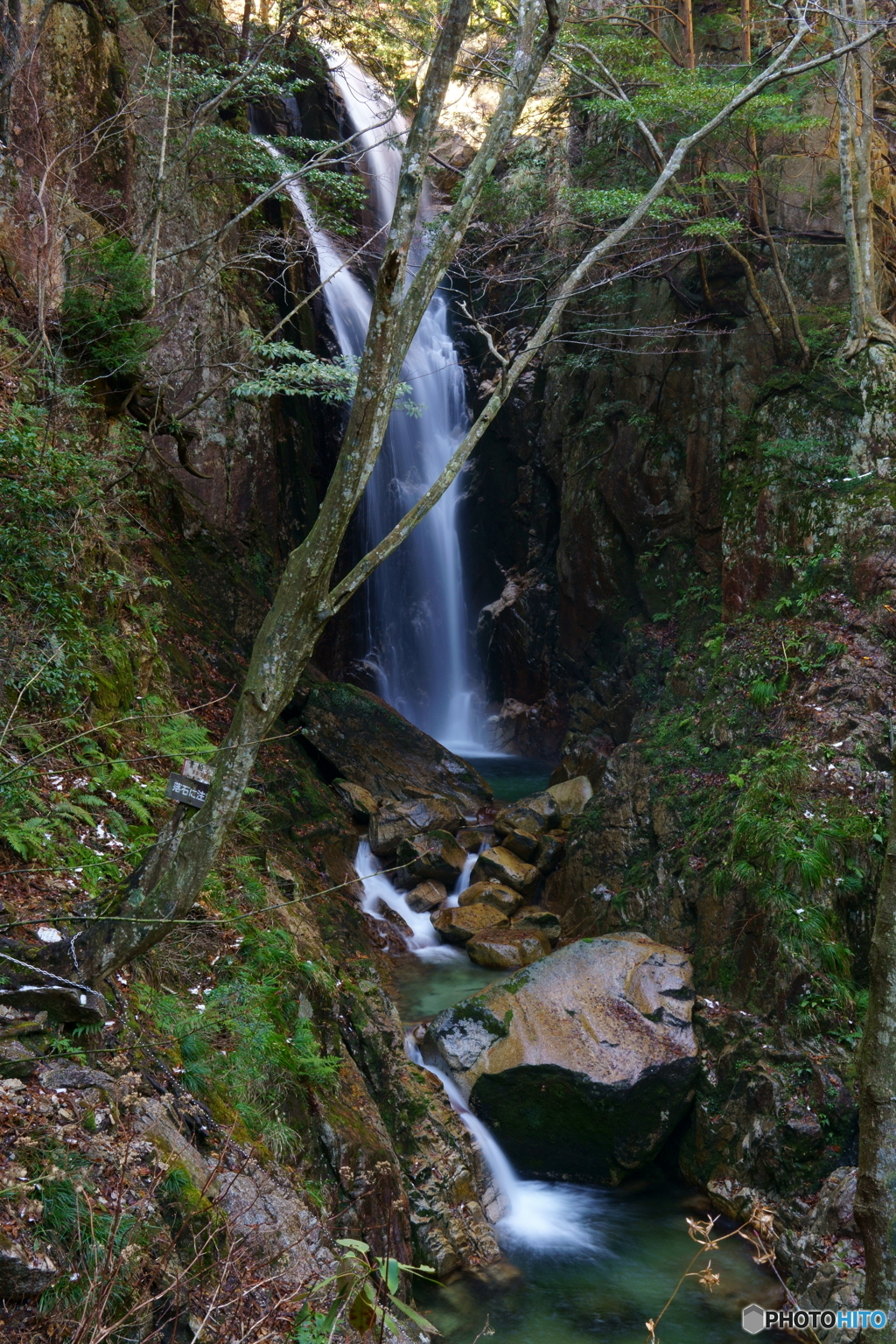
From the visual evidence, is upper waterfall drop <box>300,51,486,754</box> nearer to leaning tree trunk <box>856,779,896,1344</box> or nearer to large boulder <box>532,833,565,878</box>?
large boulder <box>532,833,565,878</box>

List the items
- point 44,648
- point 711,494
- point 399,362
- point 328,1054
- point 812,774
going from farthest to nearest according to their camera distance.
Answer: point 711,494 < point 812,774 < point 328,1054 < point 44,648 < point 399,362

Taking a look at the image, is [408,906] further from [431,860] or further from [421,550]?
[421,550]

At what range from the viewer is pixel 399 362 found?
3.12 m

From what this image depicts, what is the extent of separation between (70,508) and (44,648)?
1225mm

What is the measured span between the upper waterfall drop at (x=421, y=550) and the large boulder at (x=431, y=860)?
6416 mm

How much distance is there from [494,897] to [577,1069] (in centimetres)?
322

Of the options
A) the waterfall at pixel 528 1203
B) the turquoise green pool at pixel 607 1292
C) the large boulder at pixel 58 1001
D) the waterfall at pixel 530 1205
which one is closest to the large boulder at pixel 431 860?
the waterfall at pixel 528 1203

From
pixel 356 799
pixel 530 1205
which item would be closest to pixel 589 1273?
pixel 530 1205

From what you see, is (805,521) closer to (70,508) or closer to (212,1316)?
(70,508)

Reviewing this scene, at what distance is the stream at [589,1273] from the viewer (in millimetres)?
5160

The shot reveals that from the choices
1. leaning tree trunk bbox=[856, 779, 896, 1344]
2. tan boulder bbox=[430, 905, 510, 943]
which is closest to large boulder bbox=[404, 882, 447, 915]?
tan boulder bbox=[430, 905, 510, 943]

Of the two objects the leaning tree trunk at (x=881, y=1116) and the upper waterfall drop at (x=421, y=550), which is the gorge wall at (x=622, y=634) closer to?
the upper waterfall drop at (x=421, y=550)

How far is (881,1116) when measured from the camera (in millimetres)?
2777

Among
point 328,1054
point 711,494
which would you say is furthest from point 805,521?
point 328,1054
